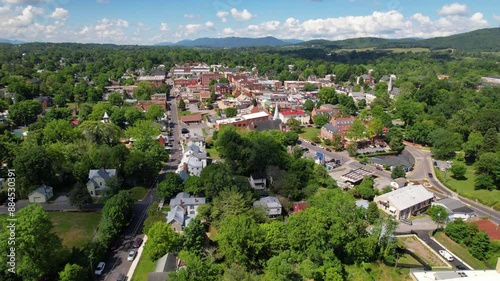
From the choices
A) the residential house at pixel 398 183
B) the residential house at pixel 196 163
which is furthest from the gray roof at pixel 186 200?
the residential house at pixel 398 183

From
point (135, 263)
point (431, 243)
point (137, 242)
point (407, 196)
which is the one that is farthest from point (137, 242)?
point (407, 196)

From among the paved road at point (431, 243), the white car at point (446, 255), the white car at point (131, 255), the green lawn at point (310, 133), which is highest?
the white car at point (131, 255)

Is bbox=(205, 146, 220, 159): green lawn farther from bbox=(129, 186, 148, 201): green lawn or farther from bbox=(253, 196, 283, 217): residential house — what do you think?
bbox=(253, 196, 283, 217): residential house

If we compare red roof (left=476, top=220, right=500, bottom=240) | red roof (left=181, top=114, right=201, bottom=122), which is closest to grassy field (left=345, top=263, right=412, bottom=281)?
red roof (left=476, top=220, right=500, bottom=240)

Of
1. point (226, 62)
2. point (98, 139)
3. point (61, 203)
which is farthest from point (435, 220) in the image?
point (226, 62)

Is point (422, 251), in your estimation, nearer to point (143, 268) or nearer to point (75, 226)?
→ point (143, 268)

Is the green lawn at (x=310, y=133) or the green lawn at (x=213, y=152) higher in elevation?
the green lawn at (x=213, y=152)

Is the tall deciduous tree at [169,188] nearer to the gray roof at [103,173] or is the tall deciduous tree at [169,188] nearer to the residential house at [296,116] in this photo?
the gray roof at [103,173]
